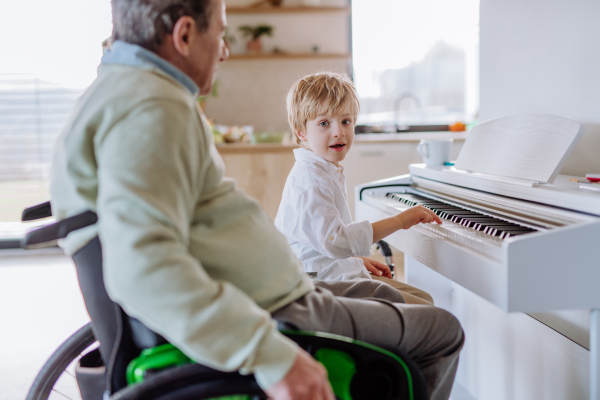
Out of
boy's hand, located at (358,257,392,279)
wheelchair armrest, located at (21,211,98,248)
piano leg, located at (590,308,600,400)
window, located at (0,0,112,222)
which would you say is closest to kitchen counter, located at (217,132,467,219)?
window, located at (0,0,112,222)

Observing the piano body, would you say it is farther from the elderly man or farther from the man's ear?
the man's ear

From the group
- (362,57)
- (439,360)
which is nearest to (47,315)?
(439,360)

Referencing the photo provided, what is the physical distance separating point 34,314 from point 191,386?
248 centimetres

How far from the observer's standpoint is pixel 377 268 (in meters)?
1.59

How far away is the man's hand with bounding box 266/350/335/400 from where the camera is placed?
666mm

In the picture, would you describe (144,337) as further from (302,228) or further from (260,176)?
(260,176)

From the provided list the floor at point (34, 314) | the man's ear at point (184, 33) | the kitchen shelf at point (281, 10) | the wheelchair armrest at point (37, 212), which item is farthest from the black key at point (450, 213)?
the kitchen shelf at point (281, 10)

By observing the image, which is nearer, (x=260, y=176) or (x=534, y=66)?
(x=534, y=66)

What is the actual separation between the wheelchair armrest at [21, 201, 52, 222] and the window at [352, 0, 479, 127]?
3872mm

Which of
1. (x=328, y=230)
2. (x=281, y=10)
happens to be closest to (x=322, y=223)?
(x=328, y=230)

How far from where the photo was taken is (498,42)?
6.24 feet

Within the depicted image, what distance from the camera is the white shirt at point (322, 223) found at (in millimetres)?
Result: 1239

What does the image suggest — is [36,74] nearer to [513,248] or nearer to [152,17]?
[152,17]

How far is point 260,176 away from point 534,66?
7.66ft
